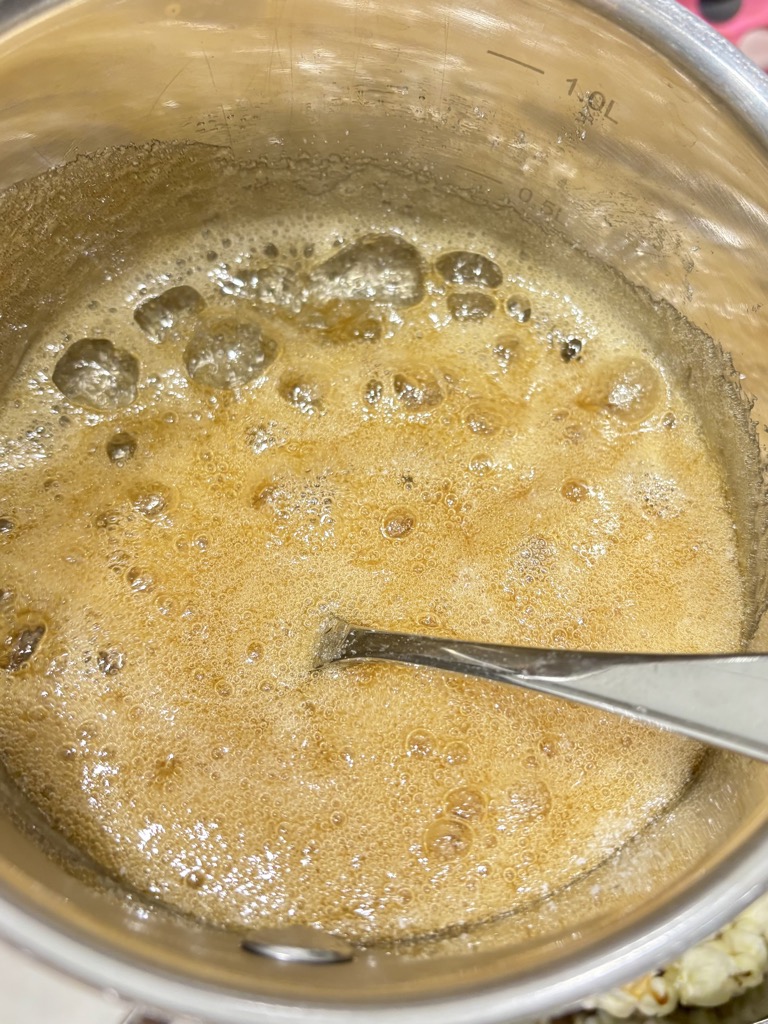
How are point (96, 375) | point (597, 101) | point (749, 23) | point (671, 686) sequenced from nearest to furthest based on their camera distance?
point (671, 686) → point (597, 101) → point (96, 375) → point (749, 23)

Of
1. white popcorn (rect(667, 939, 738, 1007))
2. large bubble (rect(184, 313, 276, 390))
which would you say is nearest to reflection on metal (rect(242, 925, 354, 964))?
white popcorn (rect(667, 939, 738, 1007))

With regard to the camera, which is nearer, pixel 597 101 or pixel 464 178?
pixel 597 101

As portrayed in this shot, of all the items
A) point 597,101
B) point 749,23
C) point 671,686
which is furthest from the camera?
point 749,23

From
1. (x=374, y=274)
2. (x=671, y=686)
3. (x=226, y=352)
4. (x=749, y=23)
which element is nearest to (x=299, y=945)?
(x=671, y=686)

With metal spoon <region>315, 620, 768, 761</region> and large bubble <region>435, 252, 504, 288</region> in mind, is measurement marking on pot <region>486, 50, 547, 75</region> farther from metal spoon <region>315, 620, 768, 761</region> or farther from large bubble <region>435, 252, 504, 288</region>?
metal spoon <region>315, 620, 768, 761</region>

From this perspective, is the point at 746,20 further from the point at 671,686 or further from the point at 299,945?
the point at 299,945

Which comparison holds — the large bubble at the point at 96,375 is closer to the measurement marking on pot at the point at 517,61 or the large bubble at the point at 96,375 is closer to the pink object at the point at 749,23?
the measurement marking on pot at the point at 517,61

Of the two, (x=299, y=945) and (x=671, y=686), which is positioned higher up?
(x=671, y=686)

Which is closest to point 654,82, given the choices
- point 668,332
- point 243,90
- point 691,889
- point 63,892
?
point 668,332
